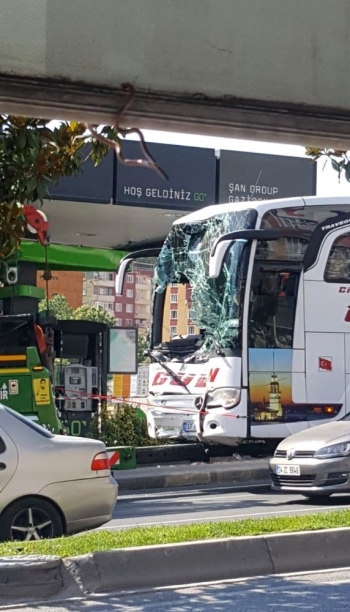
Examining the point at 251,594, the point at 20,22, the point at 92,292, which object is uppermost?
the point at 92,292

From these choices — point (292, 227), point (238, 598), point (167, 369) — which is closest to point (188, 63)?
point (238, 598)

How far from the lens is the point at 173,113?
6234 millimetres

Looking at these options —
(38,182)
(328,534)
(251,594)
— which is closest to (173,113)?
(38,182)

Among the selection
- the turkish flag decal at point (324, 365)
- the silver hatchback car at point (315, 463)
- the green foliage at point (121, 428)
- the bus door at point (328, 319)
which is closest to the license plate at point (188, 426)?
the bus door at point (328, 319)

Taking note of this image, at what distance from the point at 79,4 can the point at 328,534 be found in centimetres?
515

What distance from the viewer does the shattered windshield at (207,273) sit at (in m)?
16.9

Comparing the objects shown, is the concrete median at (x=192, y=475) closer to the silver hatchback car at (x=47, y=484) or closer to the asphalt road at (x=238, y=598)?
the silver hatchback car at (x=47, y=484)

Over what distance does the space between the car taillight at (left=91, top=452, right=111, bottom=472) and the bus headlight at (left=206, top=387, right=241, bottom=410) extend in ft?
21.6

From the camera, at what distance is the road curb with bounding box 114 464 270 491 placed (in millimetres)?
16938

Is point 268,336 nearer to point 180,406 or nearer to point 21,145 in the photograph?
point 180,406

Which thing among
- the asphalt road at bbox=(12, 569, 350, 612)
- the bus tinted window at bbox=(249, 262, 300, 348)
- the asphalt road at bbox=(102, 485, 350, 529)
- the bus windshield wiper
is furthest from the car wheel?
the bus windshield wiper

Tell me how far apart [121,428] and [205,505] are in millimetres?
6166

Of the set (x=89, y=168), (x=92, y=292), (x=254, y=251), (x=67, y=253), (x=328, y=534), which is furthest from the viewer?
(x=92, y=292)

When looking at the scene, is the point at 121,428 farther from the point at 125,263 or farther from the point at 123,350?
the point at 125,263
